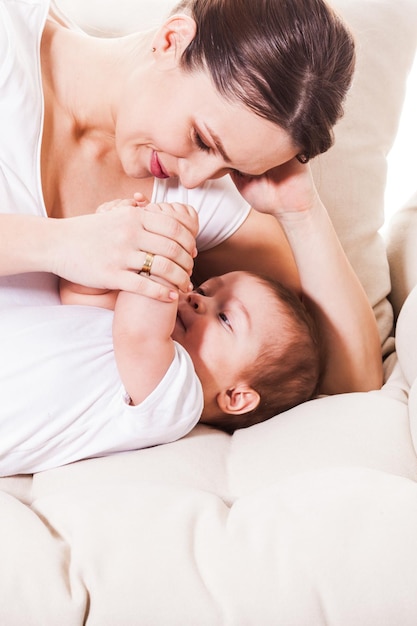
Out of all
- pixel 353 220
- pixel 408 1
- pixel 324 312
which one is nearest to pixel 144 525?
pixel 324 312

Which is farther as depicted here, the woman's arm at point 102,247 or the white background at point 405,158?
the white background at point 405,158

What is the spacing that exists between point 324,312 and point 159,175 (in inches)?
19.6

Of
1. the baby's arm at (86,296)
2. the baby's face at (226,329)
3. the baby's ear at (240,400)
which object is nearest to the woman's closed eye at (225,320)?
the baby's face at (226,329)

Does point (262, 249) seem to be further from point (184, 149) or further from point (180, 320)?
point (184, 149)

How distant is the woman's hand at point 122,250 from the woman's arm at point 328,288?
1.35 feet

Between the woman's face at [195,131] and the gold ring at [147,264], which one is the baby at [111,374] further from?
the woman's face at [195,131]

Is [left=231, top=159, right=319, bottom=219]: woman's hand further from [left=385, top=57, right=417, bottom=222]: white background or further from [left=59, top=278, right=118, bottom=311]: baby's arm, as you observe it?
[left=385, top=57, right=417, bottom=222]: white background

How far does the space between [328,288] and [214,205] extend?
1.09ft

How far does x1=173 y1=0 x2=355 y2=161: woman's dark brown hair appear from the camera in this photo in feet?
4.27

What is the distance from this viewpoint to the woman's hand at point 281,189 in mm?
1663

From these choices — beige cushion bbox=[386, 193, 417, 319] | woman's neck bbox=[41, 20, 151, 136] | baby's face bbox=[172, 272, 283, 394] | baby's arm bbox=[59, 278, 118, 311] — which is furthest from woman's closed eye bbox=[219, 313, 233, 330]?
beige cushion bbox=[386, 193, 417, 319]

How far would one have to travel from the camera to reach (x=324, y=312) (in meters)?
1.75

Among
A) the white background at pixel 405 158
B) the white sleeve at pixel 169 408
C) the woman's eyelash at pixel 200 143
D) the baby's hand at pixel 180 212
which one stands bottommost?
the white background at pixel 405 158

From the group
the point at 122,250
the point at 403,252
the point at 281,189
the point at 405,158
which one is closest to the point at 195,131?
the point at 122,250
